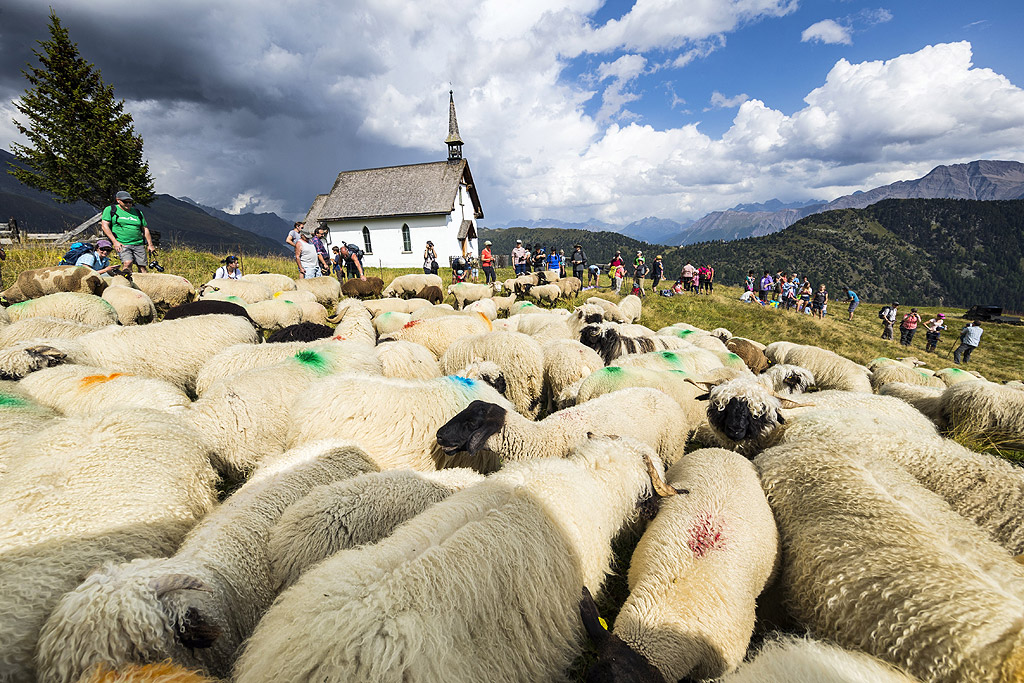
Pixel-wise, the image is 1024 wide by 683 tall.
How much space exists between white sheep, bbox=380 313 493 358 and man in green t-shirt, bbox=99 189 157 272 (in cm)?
759

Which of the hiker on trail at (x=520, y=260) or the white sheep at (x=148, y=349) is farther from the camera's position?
the hiker on trail at (x=520, y=260)

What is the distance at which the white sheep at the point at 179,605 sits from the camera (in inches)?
67.4

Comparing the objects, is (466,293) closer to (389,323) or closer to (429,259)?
(429,259)

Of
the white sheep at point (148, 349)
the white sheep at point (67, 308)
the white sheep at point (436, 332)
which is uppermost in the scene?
the white sheep at point (67, 308)

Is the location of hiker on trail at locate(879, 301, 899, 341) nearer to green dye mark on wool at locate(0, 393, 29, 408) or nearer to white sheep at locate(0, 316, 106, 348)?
green dye mark on wool at locate(0, 393, 29, 408)

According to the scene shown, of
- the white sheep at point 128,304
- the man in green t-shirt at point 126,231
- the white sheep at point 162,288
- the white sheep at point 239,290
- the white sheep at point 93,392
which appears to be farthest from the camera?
the white sheep at point 239,290

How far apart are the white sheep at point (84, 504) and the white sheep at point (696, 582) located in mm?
2848

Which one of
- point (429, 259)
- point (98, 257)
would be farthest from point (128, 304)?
point (429, 259)

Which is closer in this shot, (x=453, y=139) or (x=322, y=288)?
(x=322, y=288)

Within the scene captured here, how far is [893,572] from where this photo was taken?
2.36m

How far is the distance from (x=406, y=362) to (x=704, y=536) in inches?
176

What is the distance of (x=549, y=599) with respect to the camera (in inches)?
91.9

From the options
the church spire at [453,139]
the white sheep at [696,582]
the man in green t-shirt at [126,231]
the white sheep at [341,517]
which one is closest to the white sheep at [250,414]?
the white sheep at [341,517]

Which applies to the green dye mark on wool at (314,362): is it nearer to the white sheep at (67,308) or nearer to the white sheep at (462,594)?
the white sheep at (462,594)
